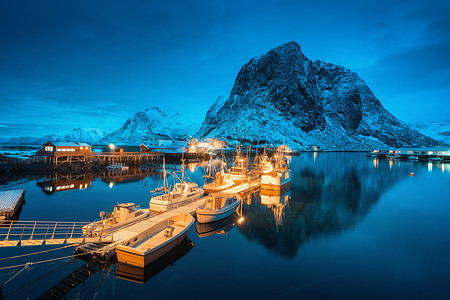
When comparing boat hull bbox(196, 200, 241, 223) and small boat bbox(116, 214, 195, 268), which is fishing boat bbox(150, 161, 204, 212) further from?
small boat bbox(116, 214, 195, 268)

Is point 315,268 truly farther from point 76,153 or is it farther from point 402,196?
point 76,153

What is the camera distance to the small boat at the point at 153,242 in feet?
51.0

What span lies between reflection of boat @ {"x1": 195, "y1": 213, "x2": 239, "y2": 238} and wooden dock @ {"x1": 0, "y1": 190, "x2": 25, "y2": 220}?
63.5 ft

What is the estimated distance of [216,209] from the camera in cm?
2555

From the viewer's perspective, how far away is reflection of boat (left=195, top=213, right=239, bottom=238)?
23.2 metres

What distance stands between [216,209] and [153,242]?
8935 millimetres

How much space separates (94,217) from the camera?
26953 millimetres

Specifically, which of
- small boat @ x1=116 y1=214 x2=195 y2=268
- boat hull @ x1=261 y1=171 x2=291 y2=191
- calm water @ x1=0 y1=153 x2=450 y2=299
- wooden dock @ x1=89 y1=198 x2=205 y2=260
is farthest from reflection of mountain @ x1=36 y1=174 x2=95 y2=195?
boat hull @ x1=261 y1=171 x2=291 y2=191

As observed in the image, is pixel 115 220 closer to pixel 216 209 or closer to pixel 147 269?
pixel 147 269

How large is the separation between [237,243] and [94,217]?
16.5 metres

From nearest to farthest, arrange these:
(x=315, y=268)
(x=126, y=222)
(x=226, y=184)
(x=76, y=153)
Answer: (x=315, y=268)
(x=126, y=222)
(x=226, y=184)
(x=76, y=153)

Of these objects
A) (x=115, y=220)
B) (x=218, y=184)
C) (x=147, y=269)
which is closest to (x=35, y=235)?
(x=115, y=220)

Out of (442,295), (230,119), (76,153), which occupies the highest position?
(230,119)

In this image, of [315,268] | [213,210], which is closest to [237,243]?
[213,210]
